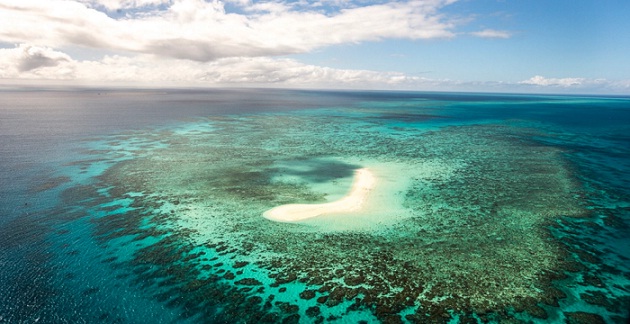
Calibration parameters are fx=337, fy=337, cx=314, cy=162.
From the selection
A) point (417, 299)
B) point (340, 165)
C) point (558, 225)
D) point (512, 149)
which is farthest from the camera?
point (512, 149)

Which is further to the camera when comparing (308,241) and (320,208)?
(320,208)

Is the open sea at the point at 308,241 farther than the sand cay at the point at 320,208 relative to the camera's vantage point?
No

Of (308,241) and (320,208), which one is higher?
(320,208)

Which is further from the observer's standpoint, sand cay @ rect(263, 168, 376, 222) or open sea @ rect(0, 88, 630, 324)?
sand cay @ rect(263, 168, 376, 222)

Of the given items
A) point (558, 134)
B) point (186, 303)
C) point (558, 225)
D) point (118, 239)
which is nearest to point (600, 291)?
point (558, 225)

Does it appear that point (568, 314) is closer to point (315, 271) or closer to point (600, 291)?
point (600, 291)

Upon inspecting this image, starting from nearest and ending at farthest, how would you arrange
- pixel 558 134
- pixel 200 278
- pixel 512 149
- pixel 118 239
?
pixel 200 278, pixel 118 239, pixel 512 149, pixel 558 134

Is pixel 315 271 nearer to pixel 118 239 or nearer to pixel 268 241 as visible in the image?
pixel 268 241

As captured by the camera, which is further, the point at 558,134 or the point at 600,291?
the point at 558,134
